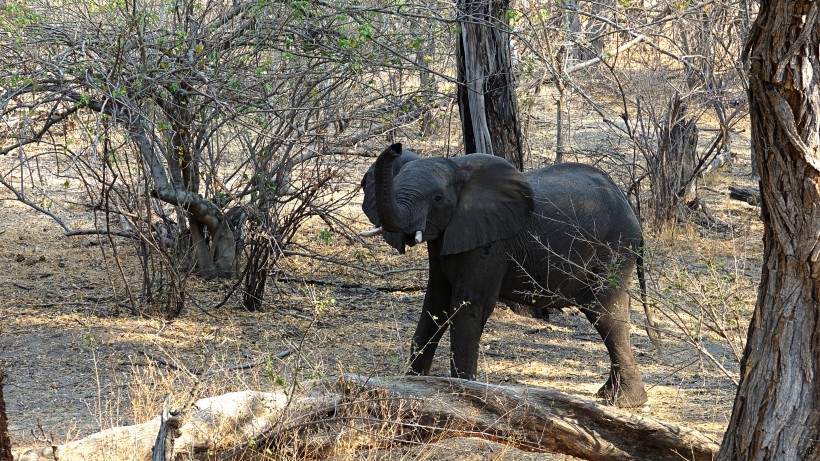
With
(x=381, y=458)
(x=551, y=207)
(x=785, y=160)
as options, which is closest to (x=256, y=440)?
(x=381, y=458)

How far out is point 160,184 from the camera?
895 cm

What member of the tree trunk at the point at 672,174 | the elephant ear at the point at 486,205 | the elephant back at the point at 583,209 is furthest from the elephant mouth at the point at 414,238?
the tree trunk at the point at 672,174

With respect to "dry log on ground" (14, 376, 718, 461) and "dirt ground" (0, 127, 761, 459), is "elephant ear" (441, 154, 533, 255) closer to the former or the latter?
"dirt ground" (0, 127, 761, 459)

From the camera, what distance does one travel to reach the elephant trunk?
610 cm

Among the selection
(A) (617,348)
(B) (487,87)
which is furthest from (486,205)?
(B) (487,87)

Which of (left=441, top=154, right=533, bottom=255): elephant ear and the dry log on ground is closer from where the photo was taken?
the dry log on ground

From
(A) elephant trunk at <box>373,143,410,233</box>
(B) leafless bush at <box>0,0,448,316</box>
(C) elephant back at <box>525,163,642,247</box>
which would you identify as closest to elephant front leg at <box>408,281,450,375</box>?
(C) elephant back at <box>525,163,642,247</box>

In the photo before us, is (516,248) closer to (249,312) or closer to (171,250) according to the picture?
(249,312)

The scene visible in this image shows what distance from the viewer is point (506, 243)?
7242mm

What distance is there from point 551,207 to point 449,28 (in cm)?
267

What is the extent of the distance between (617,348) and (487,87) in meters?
3.06

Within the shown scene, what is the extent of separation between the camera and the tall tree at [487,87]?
9258mm

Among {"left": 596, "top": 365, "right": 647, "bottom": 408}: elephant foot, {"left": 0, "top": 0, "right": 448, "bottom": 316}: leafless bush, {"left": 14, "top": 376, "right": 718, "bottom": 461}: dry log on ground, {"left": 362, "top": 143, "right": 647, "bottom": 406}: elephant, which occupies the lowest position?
{"left": 596, "top": 365, "right": 647, "bottom": 408}: elephant foot

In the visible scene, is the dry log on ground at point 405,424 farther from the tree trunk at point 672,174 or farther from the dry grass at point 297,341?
the tree trunk at point 672,174
